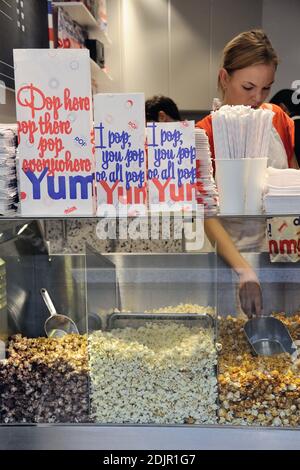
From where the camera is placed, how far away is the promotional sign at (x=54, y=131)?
1.01 m

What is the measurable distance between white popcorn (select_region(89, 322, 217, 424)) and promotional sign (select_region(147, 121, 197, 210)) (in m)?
0.31

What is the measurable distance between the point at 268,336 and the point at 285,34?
3214 mm

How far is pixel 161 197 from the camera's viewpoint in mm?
1056

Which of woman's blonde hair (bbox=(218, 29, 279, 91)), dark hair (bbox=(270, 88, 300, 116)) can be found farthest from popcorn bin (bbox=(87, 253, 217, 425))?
dark hair (bbox=(270, 88, 300, 116))

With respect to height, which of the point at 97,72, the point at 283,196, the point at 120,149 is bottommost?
the point at 283,196

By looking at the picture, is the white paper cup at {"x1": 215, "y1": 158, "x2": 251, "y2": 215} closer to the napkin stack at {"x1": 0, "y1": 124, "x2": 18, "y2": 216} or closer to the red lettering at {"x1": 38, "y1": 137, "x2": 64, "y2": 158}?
the red lettering at {"x1": 38, "y1": 137, "x2": 64, "y2": 158}

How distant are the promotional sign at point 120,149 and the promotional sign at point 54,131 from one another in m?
0.02

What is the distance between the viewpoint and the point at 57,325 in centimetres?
127

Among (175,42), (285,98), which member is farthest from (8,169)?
(175,42)

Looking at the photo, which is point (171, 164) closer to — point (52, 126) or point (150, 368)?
point (52, 126)

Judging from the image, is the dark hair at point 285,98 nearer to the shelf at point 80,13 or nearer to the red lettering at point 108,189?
the shelf at point 80,13

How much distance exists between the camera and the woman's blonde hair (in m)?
1.62
